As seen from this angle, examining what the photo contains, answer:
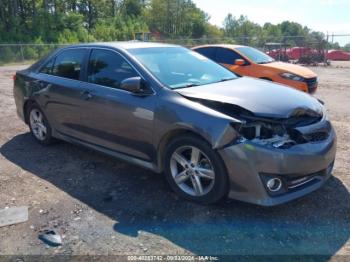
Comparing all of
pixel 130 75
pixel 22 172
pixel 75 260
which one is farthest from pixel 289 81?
pixel 75 260

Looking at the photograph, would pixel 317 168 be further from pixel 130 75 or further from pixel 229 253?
pixel 130 75

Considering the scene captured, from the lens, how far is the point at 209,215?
12.2 ft

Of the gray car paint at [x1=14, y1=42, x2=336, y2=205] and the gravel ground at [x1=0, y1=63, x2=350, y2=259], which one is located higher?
the gray car paint at [x1=14, y1=42, x2=336, y2=205]

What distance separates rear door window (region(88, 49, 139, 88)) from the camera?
14.8 feet

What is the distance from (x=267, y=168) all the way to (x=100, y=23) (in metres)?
55.2

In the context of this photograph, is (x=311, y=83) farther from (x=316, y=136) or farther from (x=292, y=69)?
(x=316, y=136)

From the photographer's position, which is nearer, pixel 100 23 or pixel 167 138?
pixel 167 138

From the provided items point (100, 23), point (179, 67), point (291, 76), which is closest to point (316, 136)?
point (179, 67)

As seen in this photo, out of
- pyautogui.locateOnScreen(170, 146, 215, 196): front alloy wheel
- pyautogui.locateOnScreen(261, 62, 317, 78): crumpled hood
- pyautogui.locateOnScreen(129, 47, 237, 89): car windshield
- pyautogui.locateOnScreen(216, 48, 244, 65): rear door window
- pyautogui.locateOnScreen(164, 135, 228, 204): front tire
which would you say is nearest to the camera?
pyautogui.locateOnScreen(164, 135, 228, 204): front tire

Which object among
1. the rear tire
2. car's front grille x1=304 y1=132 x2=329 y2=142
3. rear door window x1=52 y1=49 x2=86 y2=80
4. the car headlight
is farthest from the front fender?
the car headlight

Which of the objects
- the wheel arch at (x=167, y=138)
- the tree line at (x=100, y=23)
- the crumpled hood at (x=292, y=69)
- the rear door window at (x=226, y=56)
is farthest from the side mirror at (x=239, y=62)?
the tree line at (x=100, y=23)

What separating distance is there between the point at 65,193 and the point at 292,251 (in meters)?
2.55

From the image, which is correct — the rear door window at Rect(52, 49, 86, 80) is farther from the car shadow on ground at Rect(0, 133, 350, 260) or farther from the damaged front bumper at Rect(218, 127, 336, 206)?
the damaged front bumper at Rect(218, 127, 336, 206)

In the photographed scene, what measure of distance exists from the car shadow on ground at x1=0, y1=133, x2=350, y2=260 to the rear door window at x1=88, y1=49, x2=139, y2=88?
1.17 meters
